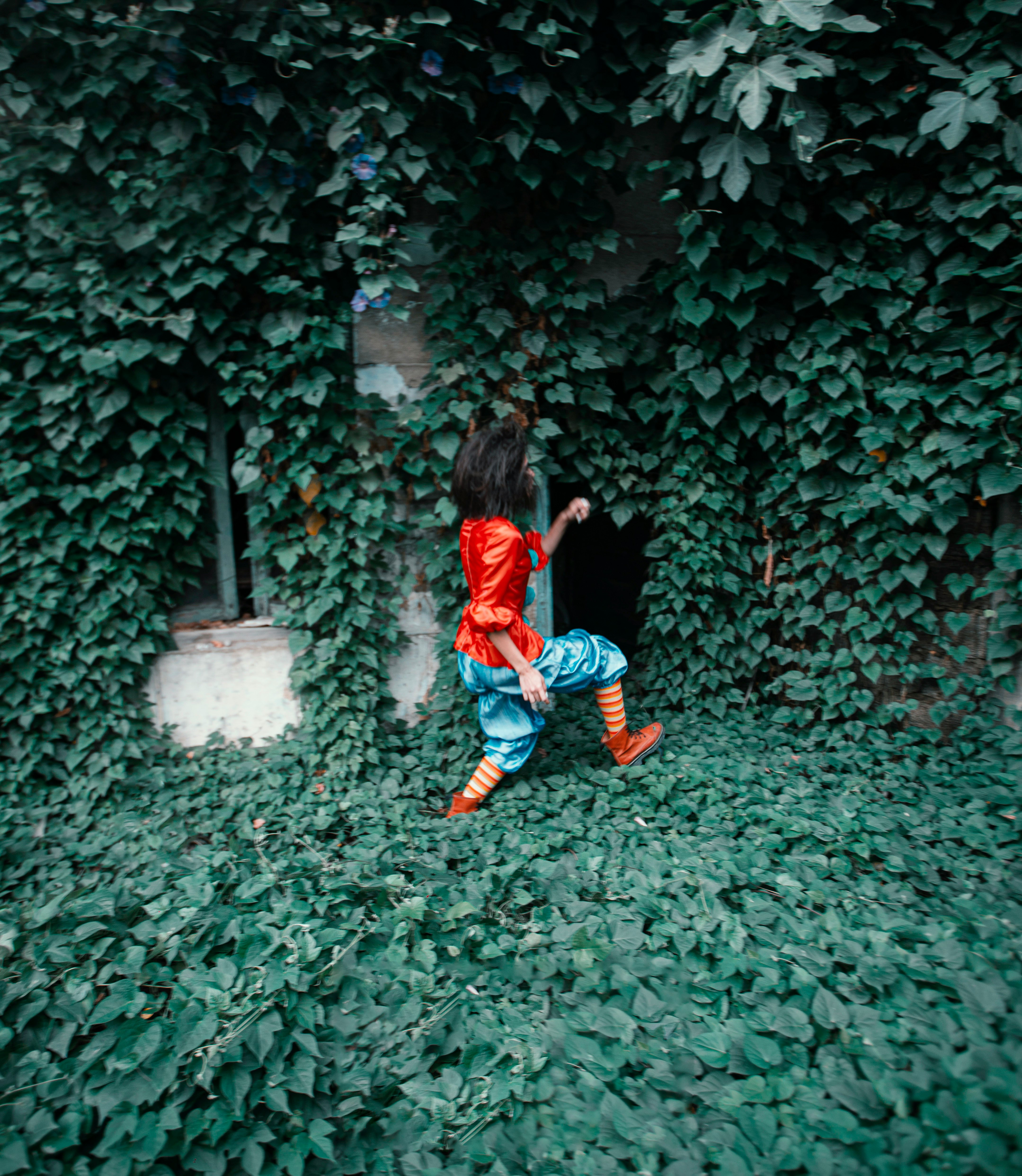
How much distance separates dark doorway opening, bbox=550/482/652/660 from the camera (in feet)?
16.9

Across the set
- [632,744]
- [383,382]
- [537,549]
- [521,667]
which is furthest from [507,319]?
[632,744]

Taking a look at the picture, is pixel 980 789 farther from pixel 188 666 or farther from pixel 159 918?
pixel 188 666

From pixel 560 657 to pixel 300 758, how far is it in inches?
59.5

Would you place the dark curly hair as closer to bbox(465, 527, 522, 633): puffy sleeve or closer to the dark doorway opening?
bbox(465, 527, 522, 633): puffy sleeve

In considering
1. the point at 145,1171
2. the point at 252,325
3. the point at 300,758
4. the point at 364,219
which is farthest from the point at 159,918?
the point at 364,219

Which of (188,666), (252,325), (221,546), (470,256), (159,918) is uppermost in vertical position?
(470,256)

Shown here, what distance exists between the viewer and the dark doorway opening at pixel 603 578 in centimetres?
514

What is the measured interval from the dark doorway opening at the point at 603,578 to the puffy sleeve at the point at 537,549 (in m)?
1.63

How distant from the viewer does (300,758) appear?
3.66 m

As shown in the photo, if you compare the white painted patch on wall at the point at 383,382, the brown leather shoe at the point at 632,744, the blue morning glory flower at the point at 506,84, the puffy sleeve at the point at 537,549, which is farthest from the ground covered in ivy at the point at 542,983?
the blue morning glory flower at the point at 506,84

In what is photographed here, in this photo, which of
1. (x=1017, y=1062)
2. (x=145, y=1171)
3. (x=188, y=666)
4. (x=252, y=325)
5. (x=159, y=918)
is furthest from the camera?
(x=188, y=666)

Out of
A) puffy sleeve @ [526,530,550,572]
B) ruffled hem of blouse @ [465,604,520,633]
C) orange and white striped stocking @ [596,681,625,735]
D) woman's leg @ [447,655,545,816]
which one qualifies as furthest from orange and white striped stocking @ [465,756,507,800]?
puffy sleeve @ [526,530,550,572]

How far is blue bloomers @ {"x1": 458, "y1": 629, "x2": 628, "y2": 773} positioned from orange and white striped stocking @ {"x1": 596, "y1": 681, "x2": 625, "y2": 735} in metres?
0.03

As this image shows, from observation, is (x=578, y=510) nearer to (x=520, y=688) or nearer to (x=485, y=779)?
(x=520, y=688)
